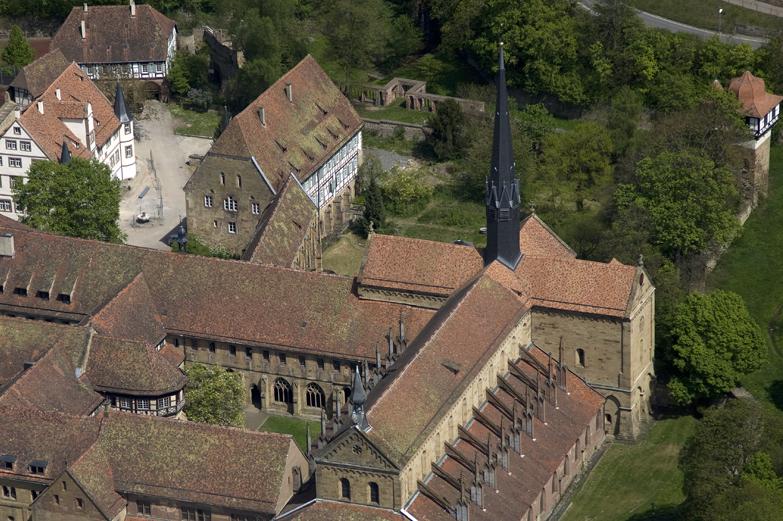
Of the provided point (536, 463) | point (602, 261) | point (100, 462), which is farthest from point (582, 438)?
point (100, 462)

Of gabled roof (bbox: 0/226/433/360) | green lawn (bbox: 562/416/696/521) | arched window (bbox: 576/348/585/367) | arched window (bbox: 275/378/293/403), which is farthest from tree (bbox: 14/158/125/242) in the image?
green lawn (bbox: 562/416/696/521)

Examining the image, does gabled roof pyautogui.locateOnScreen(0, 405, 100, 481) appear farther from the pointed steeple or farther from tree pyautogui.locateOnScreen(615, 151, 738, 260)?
tree pyautogui.locateOnScreen(615, 151, 738, 260)

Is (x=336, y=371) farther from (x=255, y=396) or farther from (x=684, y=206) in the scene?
(x=684, y=206)

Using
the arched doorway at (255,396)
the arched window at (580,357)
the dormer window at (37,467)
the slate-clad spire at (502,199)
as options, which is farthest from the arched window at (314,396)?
the dormer window at (37,467)

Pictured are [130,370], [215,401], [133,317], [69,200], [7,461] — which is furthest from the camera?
[69,200]

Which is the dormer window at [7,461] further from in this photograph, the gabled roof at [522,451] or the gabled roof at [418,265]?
the gabled roof at [418,265]

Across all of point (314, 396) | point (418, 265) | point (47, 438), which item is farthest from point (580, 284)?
point (47, 438)

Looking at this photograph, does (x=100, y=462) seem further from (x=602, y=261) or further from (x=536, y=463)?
(x=602, y=261)
